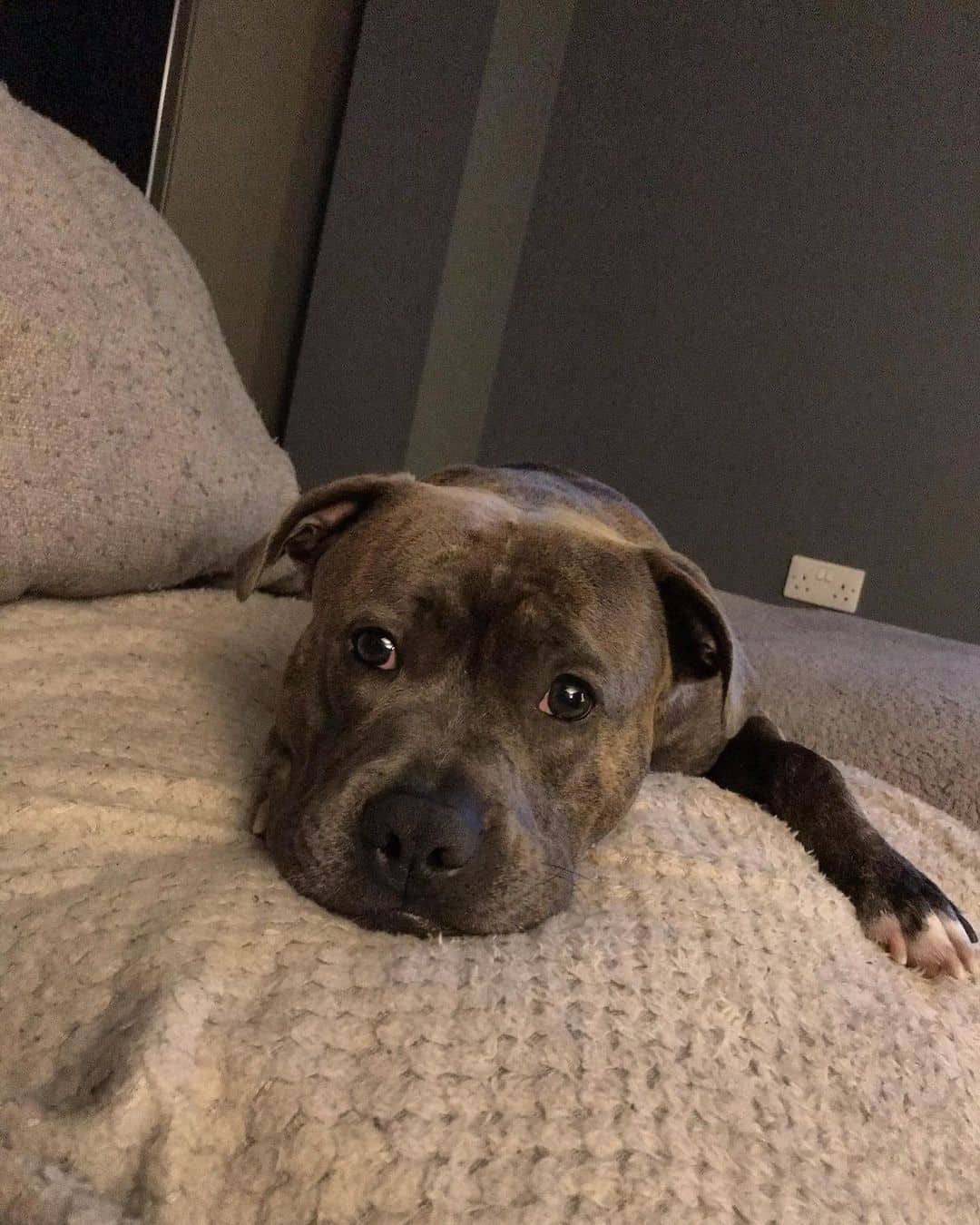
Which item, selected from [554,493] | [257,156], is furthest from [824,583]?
[554,493]

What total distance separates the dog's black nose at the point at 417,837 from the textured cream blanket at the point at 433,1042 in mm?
96

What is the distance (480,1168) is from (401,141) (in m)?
3.96

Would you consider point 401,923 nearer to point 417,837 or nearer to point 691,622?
point 417,837

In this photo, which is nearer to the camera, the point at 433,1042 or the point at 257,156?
the point at 433,1042

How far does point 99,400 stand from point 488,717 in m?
0.97

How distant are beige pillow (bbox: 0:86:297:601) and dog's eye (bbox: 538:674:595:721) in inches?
35.2

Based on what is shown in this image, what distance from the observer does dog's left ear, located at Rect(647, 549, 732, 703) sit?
162 centimetres

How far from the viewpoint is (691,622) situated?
1.73 meters

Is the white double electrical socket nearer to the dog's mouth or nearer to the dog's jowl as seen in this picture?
the dog's jowl

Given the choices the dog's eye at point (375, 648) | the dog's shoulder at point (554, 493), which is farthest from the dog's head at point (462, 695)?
the dog's shoulder at point (554, 493)

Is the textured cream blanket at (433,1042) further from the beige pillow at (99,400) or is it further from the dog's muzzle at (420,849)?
the beige pillow at (99,400)

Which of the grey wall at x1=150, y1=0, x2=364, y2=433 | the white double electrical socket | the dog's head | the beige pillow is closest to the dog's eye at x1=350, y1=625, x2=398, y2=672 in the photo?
the dog's head

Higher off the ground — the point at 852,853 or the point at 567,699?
the point at 567,699

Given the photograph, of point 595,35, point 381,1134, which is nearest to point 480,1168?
point 381,1134
